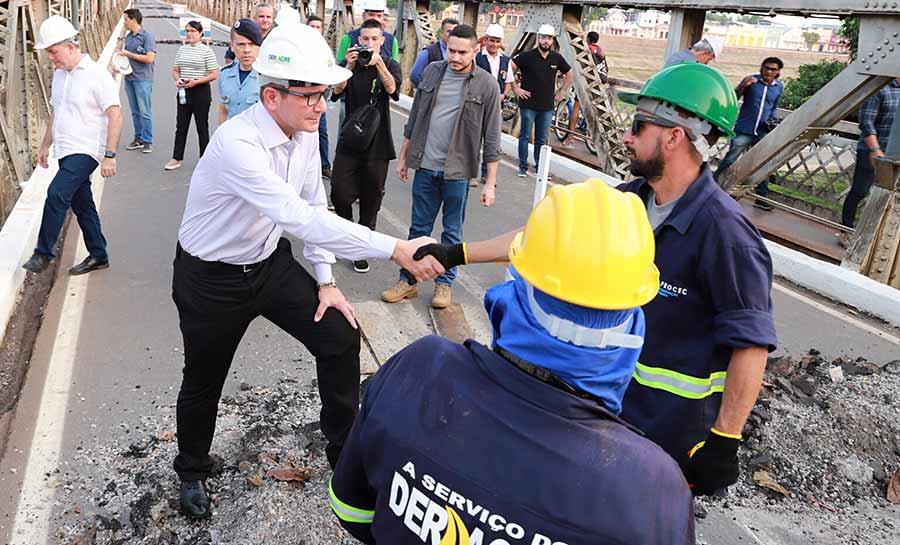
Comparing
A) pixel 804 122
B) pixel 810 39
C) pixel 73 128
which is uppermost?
pixel 810 39

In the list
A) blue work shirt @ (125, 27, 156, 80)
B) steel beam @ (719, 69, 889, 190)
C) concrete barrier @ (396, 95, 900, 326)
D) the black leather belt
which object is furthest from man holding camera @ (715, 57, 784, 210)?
blue work shirt @ (125, 27, 156, 80)

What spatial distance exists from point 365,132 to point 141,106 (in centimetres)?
580

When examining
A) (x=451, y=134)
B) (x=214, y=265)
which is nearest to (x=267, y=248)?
(x=214, y=265)

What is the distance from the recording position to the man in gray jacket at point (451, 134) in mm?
5324

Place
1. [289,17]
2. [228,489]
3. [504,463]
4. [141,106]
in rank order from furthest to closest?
[141,106]
[289,17]
[228,489]
[504,463]

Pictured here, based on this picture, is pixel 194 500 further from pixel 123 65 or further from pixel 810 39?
pixel 810 39

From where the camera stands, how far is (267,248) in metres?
3.08

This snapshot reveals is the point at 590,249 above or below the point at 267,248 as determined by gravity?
above

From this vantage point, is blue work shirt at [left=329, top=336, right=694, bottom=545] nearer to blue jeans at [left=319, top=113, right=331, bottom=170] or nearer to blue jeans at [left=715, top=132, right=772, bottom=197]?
blue jeans at [left=319, top=113, right=331, bottom=170]

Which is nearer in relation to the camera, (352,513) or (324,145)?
(352,513)

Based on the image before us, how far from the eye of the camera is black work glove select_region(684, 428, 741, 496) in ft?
7.64

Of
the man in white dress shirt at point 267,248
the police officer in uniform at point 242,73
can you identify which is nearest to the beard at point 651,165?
the man in white dress shirt at point 267,248

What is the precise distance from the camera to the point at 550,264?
1288 millimetres

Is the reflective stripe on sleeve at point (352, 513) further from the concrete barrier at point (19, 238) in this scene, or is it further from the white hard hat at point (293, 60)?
the concrete barrier at point (19, 238)
